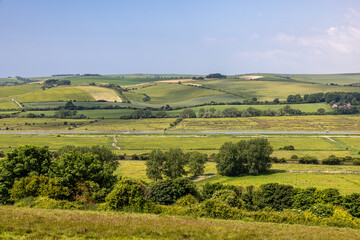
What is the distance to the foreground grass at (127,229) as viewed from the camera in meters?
24.4

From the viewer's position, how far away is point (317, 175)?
78062 mm

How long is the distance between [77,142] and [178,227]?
11119 cm

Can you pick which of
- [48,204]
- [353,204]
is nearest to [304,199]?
[353,204]

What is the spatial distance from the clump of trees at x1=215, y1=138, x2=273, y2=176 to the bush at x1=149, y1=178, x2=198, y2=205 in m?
29.4

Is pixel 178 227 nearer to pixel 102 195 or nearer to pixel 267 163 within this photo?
pixel 102 195

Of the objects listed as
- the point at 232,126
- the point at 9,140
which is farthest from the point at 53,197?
the point at 232,126

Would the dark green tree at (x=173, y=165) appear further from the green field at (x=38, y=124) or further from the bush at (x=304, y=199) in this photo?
the green field at (x=38, y=124)

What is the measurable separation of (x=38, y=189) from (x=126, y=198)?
10.8 m

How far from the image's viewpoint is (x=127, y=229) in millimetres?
26250

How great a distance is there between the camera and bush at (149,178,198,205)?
53.7 m

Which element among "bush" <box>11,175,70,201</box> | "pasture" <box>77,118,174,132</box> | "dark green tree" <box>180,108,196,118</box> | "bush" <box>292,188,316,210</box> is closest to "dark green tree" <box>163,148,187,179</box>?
"bush" <box>292,188,316,210</box>

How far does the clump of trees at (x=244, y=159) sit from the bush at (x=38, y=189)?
47122mm

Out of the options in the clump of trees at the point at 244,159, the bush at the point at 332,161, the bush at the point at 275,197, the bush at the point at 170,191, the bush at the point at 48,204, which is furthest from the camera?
the bush at the point at 332,161

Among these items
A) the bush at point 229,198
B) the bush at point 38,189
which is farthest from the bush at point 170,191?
the bush at point 38,189
